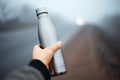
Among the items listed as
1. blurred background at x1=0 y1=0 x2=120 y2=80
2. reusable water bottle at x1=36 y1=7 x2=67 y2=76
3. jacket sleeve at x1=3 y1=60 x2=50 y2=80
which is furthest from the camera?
blurred background at x1=0 y1=0 x2=120 y2=80

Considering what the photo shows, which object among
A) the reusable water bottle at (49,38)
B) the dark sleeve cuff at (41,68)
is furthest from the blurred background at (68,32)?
the dark sleeve cuff at (41,68)

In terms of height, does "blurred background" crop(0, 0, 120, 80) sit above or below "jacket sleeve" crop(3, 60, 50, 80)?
above

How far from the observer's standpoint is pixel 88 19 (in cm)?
84

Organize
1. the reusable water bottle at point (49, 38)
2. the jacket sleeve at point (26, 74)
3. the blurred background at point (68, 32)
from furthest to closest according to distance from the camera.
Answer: the blurred background at point (68, 32), the reusable water bottle at point (49, 38), the jacket sleeve at point (26, 74)

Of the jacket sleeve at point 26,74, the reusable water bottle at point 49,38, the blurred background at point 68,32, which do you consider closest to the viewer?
the jacket sleeve at point 26,74

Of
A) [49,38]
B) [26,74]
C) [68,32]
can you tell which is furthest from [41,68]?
[68,32]

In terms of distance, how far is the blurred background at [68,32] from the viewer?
0.80m

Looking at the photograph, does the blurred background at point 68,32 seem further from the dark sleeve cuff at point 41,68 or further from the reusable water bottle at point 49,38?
the dark sleeve cuff at point 41,68

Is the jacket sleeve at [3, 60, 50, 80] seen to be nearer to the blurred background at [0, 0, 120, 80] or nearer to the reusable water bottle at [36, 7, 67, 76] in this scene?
the reusable water bottle at [36, 7, 67, 76]

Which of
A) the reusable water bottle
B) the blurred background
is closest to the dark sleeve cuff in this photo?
the reusable water bottle

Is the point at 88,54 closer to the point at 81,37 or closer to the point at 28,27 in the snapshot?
the point at 81,37

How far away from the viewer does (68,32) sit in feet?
2.72

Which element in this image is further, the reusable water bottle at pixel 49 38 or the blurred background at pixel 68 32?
the blurred background at pixel 68 32

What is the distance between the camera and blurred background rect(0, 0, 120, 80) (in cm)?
80
